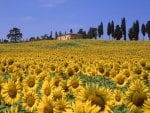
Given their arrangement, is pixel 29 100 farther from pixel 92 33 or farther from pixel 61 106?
pixel 92 33

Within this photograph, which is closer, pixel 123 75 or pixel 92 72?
pixel 123 75

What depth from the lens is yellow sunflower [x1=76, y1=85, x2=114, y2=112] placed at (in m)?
5.23

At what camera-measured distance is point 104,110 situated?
17.4 ft

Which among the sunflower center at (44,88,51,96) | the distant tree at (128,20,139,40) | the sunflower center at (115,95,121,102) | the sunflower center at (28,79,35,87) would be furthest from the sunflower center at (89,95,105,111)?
the distant tree at (128,20,139,40)

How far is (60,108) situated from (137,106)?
1.02 metres

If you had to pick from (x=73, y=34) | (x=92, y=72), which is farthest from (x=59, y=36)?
(x=92, y=72)

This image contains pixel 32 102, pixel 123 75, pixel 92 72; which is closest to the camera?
pixel 32 102

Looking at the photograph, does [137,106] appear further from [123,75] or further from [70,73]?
[70,73]

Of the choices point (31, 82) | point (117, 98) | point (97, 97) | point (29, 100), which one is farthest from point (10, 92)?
point (97, 97)

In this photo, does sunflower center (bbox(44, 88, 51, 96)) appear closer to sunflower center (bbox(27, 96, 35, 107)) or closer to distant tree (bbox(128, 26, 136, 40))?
sunflower center (bbox(27, 96, 35, 107))

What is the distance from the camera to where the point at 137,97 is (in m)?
6.14

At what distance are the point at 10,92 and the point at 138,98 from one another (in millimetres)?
2956

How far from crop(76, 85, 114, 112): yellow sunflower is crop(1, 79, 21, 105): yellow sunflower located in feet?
10.2

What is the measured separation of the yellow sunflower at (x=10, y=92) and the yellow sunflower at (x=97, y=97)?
122 inches
